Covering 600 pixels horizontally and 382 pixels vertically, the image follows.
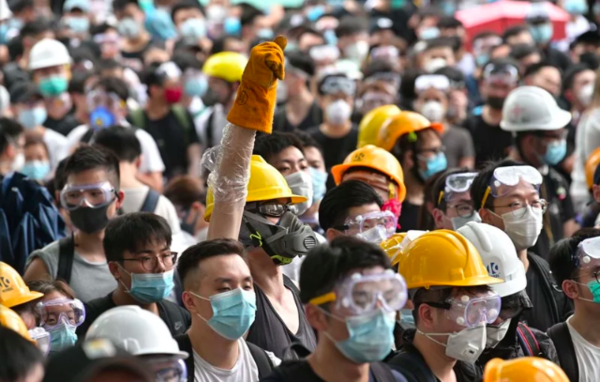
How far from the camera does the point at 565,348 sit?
703cm

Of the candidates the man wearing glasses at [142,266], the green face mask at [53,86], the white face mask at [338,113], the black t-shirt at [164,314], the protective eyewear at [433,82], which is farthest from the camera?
the green face mask at [53,86]

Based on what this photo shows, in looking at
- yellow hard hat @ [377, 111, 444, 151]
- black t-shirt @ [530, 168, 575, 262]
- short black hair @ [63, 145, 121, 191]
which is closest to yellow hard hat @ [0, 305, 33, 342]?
short black hair @ [63, 145, 121, 191]

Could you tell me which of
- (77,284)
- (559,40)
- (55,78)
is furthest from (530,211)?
(559,40)

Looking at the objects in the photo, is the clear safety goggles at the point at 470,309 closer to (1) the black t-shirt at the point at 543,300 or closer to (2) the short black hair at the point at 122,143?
(1) the black t-shirt at the point at 543,300

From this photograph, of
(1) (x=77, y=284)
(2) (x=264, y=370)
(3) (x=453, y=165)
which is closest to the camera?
(2) (x=264, y=370)

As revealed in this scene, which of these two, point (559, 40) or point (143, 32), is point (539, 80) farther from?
point (143, 32)

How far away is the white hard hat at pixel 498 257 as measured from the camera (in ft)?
23.1

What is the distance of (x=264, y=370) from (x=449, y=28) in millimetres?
13150

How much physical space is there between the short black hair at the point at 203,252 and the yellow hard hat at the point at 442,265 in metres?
0.83

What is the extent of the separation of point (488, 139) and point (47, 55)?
5262mm

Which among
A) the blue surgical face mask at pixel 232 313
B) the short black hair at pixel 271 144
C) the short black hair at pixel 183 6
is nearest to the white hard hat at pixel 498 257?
the blue surgical face mask at pixel 232 313

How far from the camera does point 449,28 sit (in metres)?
18.9

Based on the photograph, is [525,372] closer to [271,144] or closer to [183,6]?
[271,144]

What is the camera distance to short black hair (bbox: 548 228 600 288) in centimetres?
739
